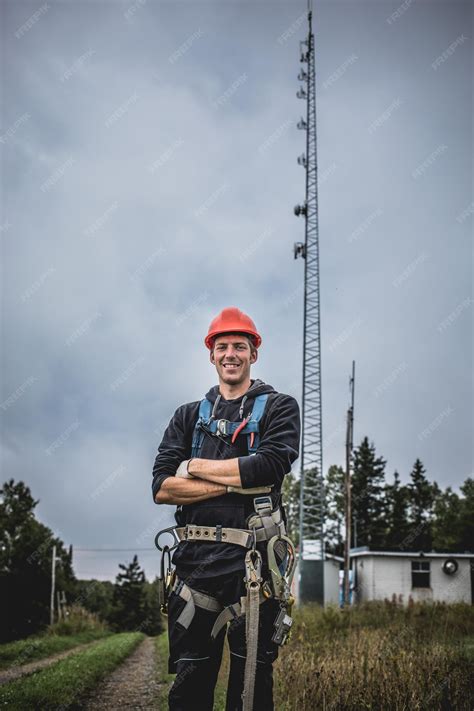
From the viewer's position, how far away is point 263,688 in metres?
3.36

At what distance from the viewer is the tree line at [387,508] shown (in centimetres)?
6141

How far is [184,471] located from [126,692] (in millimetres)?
7907

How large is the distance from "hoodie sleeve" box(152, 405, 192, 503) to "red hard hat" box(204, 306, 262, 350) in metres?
0.57

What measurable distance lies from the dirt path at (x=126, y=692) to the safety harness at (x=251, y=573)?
18.1 feet

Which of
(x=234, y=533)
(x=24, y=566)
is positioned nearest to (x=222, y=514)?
(x=234, y=533)

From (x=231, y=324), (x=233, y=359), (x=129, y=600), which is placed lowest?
(x=129, y=600)

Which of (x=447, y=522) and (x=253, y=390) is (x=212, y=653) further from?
(x=447, y=522)

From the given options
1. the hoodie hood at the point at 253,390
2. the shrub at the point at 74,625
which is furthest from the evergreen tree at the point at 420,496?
the hoodie hood at the point at 253,390

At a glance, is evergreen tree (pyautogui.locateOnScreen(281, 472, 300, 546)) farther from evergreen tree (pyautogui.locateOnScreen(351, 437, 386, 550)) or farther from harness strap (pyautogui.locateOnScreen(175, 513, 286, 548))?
harness strap (pyautogui.locateOnScreen(175, 513, 286, 548))

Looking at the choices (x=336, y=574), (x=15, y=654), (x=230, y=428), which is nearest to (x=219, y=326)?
(x=230, y=428)

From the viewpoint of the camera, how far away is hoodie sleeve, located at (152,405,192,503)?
3910 millimetres

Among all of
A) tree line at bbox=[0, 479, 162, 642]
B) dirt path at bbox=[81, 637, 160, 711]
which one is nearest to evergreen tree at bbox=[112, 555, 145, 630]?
tree line at bbox=[0, 479, 162, 642]

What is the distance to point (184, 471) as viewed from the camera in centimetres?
377

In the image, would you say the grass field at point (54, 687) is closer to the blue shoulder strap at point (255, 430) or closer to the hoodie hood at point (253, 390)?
the hoodie hood at point (253, 390)
